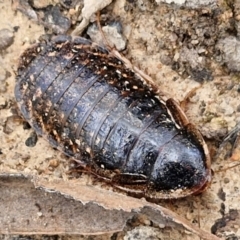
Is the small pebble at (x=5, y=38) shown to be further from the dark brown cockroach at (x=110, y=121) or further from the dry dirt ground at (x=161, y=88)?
the dark brown cockroach at (x=110, y=121)

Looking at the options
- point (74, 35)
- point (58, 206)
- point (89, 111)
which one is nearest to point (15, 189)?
point (58, 206)

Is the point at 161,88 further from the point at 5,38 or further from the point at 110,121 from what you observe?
the point at 5,38

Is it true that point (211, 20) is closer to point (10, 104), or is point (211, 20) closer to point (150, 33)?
point (150, 33)

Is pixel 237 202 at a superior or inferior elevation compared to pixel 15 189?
superior

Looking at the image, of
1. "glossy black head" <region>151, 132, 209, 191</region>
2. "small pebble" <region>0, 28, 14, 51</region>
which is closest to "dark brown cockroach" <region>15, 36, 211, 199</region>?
"glossy black head" <region>151, 132, 209, 191</region>

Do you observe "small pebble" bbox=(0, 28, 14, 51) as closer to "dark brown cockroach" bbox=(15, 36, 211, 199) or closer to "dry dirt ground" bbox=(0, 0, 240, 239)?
"dry dirt ground" bbox=(0, 0, 240, 239)

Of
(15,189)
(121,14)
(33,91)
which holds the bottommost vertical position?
(15,189)
